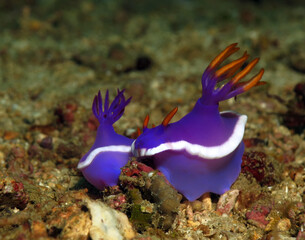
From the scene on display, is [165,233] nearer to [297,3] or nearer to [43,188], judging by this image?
[43,188]

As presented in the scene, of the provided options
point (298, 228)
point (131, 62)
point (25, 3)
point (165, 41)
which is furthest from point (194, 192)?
point (25, 3)

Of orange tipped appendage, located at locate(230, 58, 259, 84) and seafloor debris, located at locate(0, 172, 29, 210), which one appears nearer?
orange tipped appendage, located at locate(230, 58, 259, 84)

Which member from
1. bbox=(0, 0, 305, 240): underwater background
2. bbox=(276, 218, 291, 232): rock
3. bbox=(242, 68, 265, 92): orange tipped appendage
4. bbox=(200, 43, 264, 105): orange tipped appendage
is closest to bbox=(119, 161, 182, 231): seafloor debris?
bbox=(0, 0, 305, 240): underwater background

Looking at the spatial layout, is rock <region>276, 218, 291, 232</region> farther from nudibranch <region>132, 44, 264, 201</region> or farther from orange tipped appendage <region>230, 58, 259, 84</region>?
orange tipped appendage <region>230, 58, 259, 84</region>

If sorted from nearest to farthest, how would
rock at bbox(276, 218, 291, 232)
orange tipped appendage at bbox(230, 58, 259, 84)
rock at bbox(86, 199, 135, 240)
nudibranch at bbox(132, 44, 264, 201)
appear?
rock at bbox(86, 199, 135, 240) < orange tipped appendage at bbox(230, 58, 259, 84) < nudibranch at bbox(132, 44, 264, 201) < rock at bbox(276, 218, 291, 232)

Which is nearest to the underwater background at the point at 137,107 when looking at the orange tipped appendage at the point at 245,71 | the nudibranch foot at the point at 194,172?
the nudibranch foot at the point at 194,172

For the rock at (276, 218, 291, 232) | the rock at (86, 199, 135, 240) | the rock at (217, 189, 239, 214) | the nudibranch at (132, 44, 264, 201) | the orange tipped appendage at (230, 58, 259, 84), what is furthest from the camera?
the rock at (217, 189, 239, 214)

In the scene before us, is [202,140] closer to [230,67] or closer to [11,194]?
[230,67]

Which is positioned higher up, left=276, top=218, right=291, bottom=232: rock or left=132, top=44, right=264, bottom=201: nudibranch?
left=132, top=44, right=264, bottom=201: nudibranch
